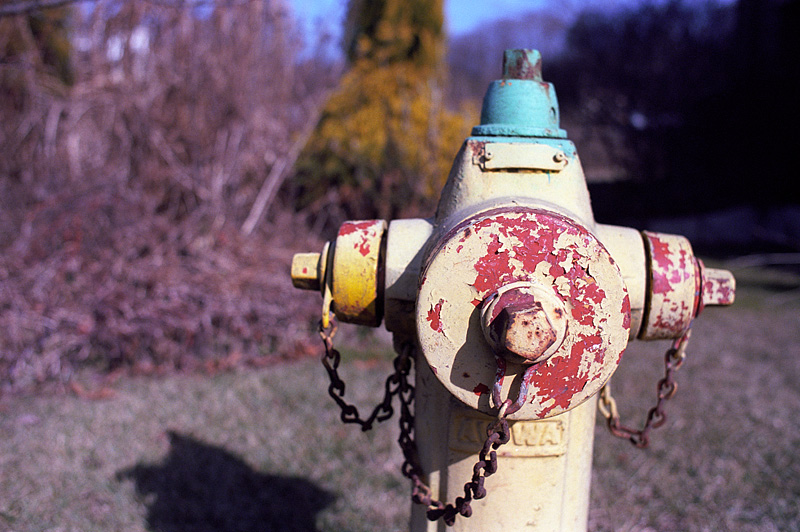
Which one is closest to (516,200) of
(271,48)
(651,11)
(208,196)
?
(208,196)

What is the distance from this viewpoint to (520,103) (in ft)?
4.37

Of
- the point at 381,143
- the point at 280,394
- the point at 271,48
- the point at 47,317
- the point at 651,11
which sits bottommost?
the point at 280,394

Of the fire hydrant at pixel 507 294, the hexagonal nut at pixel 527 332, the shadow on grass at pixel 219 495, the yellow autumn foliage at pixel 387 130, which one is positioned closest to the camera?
the hexagonal nut at pixel 527 332

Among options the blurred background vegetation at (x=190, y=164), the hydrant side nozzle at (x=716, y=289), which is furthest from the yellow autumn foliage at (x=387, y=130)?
the hydrant side nozzle at (x=716, y=289)

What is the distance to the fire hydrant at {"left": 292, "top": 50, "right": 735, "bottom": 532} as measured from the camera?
1065 millimetres

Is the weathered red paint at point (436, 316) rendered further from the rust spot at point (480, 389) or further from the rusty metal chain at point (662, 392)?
the rusty metal chain at point (662, 392)

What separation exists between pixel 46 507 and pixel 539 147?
7.48 feet

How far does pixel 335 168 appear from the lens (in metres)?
5.06

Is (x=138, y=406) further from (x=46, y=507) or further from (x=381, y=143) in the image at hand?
(x=381, y=143)

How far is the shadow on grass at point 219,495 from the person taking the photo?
235 cm

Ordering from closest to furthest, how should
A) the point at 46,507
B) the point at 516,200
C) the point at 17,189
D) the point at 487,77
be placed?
1. the point at 516,200
2. the point at 46,507
3. the point at 17,189
4. the point at 487,77

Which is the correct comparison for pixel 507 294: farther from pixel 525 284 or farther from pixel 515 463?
pixel 515 463

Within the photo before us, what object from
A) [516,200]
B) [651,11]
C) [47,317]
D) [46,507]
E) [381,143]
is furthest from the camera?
[651,11]

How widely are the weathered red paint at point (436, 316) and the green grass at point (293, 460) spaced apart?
154 cm
